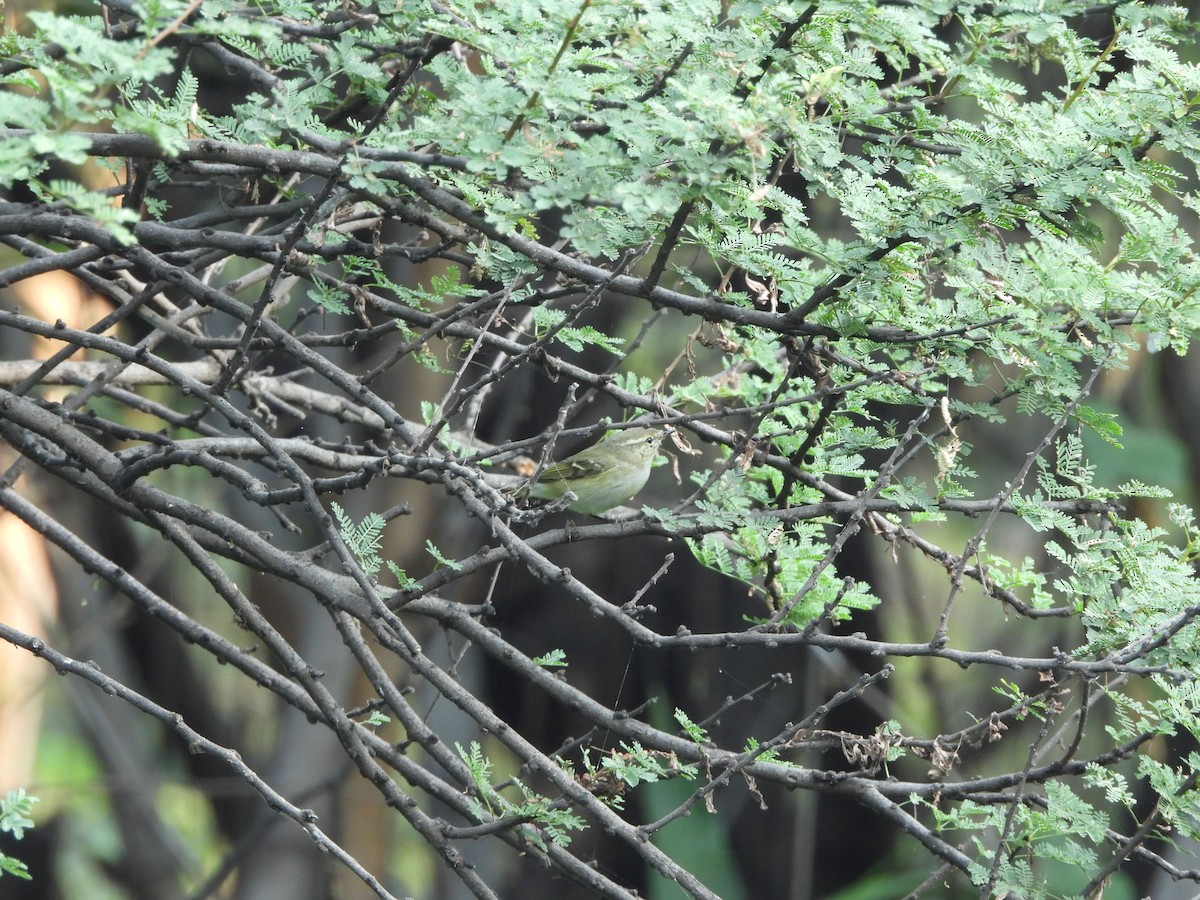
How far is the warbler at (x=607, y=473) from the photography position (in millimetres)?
5137

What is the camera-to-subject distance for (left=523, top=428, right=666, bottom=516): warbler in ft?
16.9

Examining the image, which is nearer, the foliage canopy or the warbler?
the foliage canopy

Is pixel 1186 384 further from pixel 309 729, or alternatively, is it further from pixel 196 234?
pixel 196 234

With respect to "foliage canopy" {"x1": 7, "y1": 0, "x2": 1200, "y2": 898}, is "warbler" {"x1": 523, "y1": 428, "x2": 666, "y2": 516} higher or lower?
lower

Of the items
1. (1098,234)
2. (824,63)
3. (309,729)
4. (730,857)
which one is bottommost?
(730,857)

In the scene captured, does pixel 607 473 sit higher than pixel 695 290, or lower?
lower

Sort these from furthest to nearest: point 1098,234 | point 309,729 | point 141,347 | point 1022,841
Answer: point 309,729 < point 141,347 < point 1022,841 < point 1098,234

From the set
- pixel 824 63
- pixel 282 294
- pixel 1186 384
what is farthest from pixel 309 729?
pixel 1186 384

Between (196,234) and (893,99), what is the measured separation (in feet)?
6.43

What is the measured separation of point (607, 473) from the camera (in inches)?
205

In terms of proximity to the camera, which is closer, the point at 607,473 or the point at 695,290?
the point at 695,290

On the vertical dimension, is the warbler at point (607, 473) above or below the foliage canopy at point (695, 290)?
below

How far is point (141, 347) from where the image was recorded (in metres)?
3.29

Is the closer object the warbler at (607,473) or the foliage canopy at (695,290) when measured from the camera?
the foliage canopy at (695,290)
